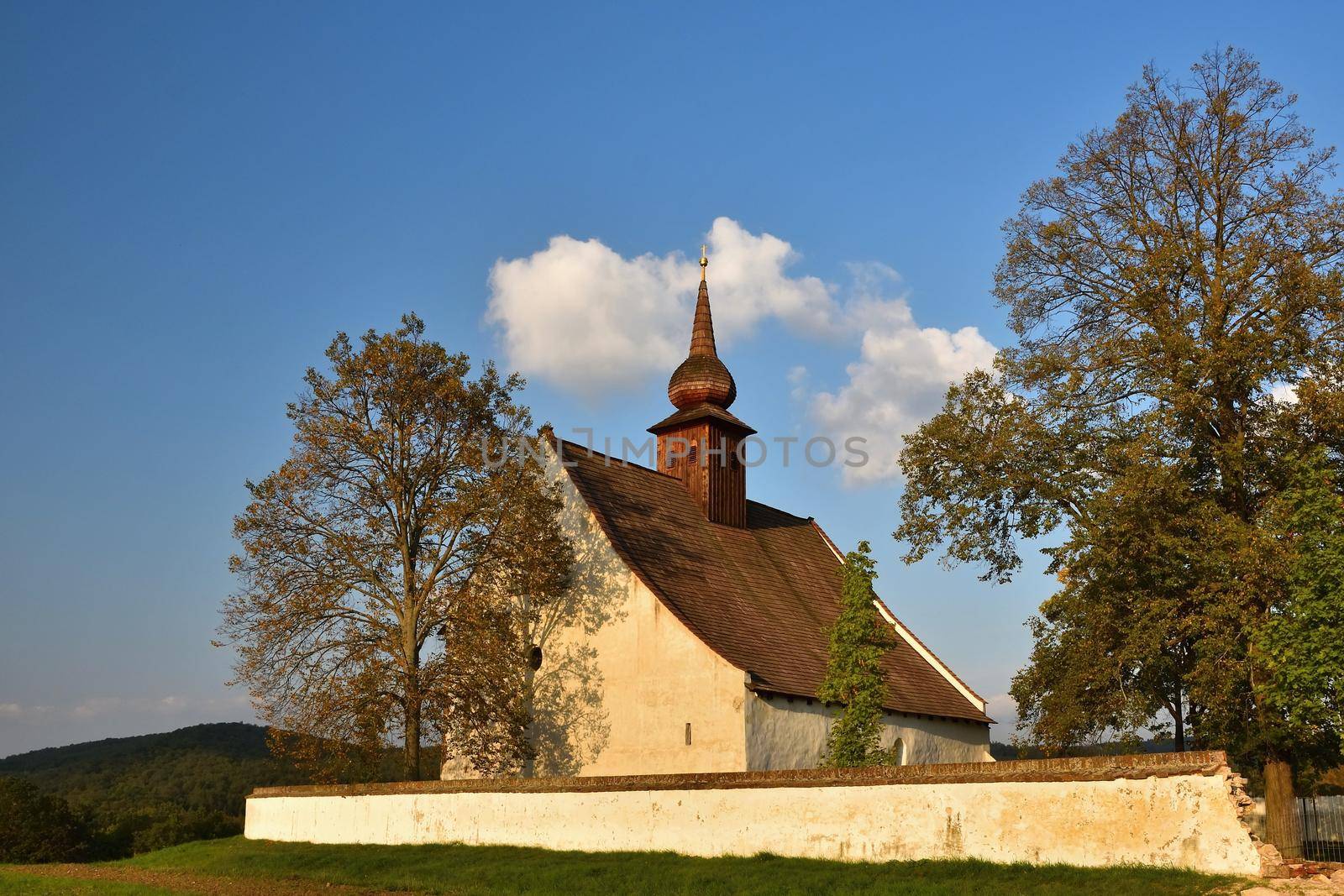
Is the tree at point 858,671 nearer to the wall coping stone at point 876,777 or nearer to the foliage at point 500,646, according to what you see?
the wall coping stone at point 876,777

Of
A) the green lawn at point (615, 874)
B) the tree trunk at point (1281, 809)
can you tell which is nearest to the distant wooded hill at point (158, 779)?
the green lawn at point (615, 874)

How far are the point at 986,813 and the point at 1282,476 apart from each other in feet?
35.4

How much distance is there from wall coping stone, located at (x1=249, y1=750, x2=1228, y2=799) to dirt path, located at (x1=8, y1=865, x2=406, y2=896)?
356cm

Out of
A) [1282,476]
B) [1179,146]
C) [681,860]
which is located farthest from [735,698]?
[1179,146]

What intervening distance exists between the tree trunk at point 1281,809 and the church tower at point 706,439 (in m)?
16.1

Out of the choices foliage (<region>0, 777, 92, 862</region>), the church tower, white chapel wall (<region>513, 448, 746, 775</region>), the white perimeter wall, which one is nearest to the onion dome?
the church tower

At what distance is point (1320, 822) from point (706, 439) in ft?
61.1

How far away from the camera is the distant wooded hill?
30656 mm

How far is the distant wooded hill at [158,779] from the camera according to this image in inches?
1207

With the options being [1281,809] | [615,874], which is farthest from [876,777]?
[1281,809]

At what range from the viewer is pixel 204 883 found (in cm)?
1867

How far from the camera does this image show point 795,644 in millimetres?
28297

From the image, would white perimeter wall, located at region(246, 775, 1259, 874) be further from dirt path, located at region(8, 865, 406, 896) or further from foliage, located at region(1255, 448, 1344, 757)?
foliage, located at region(1255, 448, 1344, 757)

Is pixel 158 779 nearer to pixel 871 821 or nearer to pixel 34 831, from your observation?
pixel 34 831
